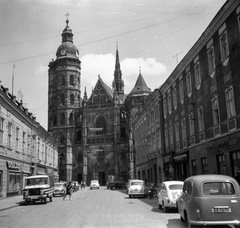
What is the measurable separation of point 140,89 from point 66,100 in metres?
20.3

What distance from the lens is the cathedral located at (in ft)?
250

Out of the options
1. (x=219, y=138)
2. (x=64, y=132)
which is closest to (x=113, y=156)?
(x=64, y=132)

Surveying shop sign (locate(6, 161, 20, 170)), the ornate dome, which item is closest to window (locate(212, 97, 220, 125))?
shop sign (locate(6, 161, 20, 170))

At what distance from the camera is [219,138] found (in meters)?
18.6

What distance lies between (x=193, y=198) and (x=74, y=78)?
75.2 metres

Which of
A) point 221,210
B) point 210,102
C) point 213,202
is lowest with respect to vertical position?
point 221,210

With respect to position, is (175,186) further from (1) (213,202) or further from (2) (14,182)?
(2) (14,182)

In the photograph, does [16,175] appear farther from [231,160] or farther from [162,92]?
[231,160]

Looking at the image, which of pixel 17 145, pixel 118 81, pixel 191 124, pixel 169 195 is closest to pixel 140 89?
pixel 118 81

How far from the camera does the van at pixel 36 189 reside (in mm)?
22000

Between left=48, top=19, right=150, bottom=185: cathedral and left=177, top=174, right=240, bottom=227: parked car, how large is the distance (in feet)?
208

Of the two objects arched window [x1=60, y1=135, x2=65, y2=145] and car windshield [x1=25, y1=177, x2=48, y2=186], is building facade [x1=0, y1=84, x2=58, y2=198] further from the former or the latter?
arched window [x1=60, y1=135, x2=65, y2=145]

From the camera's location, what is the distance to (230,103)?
17.3 m

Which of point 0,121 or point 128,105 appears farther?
point 128,105
